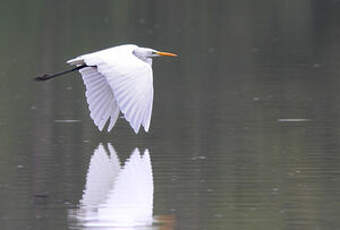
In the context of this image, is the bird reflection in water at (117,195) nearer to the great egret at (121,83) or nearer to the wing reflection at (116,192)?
the wing reflection at (116,192)

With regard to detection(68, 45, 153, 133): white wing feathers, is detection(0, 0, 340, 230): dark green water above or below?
below

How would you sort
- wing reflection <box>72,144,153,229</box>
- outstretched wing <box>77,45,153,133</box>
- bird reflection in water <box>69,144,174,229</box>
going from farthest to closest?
outstretched wing <box>77,45,153,133</box>, wing reflection <box>72,144,153,229</box>, bird reflection in water <box>69,144,174,229</box>

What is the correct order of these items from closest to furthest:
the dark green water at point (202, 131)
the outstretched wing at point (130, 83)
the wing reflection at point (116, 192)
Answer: the wing reflection at point (116, 192)
the dark green water at point (202, 131)
the outstretched wing at point (130, 83)

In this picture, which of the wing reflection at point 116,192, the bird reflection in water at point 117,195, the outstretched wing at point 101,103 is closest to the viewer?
the bird reflection in water at point 117,195

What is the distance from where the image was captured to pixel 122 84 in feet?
33.5

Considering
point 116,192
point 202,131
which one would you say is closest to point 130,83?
point 116,192

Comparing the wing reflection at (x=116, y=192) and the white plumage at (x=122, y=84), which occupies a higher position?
the white plumage at (x=122, y=84)

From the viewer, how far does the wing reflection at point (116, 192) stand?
26.8 ft

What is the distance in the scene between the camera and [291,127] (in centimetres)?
1227

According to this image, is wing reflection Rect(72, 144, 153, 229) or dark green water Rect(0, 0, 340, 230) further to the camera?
dark green water Rect(0, 0, 340, 230)

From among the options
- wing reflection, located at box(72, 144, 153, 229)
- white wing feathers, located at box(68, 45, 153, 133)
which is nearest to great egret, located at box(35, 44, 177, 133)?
white wing feathers, located at box(68, 45, 153, 133)

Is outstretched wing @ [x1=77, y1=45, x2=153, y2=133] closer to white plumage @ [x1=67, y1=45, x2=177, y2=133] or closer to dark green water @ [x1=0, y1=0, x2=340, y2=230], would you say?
white plumage @ [x1=67, y1=45, x2=177, y2=133]

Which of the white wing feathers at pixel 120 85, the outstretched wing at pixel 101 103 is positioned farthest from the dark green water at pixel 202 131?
the white wing feathers at pixel 120 85

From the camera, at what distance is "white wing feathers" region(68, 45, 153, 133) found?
32.7 ft
